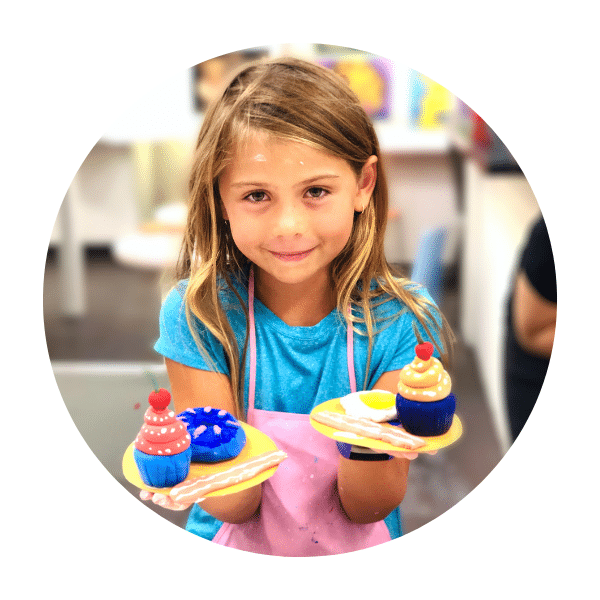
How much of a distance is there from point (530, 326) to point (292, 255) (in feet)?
0.96

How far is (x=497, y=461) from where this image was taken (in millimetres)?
967

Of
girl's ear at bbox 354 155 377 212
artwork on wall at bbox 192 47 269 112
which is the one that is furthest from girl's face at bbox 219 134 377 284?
artwork on wall at bbox 192 47 269 112

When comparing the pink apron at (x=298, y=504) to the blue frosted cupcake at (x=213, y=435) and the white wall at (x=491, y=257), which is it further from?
the white wall at (x=491, y=257)

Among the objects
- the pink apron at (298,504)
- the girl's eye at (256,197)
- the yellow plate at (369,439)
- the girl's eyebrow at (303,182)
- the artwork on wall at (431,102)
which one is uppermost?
the artwork on wall at (431,102)

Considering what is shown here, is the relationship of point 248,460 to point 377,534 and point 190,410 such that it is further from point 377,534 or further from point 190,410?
point 377,534

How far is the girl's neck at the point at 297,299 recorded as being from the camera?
94cm

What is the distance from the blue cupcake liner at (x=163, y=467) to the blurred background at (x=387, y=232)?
0.31 ft

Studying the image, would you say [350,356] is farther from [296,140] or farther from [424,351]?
[296,140]

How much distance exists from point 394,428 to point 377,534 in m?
0.18

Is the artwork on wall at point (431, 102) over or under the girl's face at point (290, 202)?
over

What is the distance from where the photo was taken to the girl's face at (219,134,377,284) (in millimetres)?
852

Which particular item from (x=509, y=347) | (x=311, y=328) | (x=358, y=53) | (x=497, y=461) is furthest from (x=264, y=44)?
(x=497, y=461)

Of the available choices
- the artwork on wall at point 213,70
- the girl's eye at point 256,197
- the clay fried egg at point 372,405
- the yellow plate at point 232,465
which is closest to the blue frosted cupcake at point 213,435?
the yellow plate at point 232,465

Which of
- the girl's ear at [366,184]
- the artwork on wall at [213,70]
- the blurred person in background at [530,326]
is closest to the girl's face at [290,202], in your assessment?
the girl's ear at [366,184]
